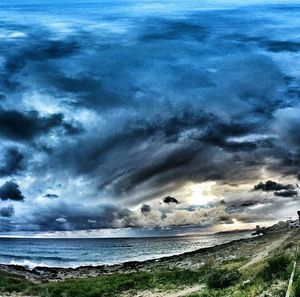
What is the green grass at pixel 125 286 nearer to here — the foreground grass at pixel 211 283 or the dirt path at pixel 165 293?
the foreground grass at pixel 211 283

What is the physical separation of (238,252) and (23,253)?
169ft

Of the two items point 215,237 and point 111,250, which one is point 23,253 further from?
point 215,237

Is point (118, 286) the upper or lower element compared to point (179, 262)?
upper

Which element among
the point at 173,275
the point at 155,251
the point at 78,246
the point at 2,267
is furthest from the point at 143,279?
the point at 78,246

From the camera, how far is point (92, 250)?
10762 cm

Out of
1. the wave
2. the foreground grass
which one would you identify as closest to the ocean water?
the wave

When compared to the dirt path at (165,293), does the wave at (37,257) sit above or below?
below

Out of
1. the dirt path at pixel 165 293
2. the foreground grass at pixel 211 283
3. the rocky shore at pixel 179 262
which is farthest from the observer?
the rocky shore at pixel 179 262

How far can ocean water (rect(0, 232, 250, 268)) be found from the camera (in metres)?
93.8

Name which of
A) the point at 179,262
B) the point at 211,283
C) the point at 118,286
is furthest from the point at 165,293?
the point at 179,262

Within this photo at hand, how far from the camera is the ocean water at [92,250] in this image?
308ft

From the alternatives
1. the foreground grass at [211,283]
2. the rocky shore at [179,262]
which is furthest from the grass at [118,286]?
the rocky shore at [179,262]

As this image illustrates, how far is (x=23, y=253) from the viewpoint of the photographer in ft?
338

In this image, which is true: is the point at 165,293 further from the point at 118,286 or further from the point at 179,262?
the point at 179,262
